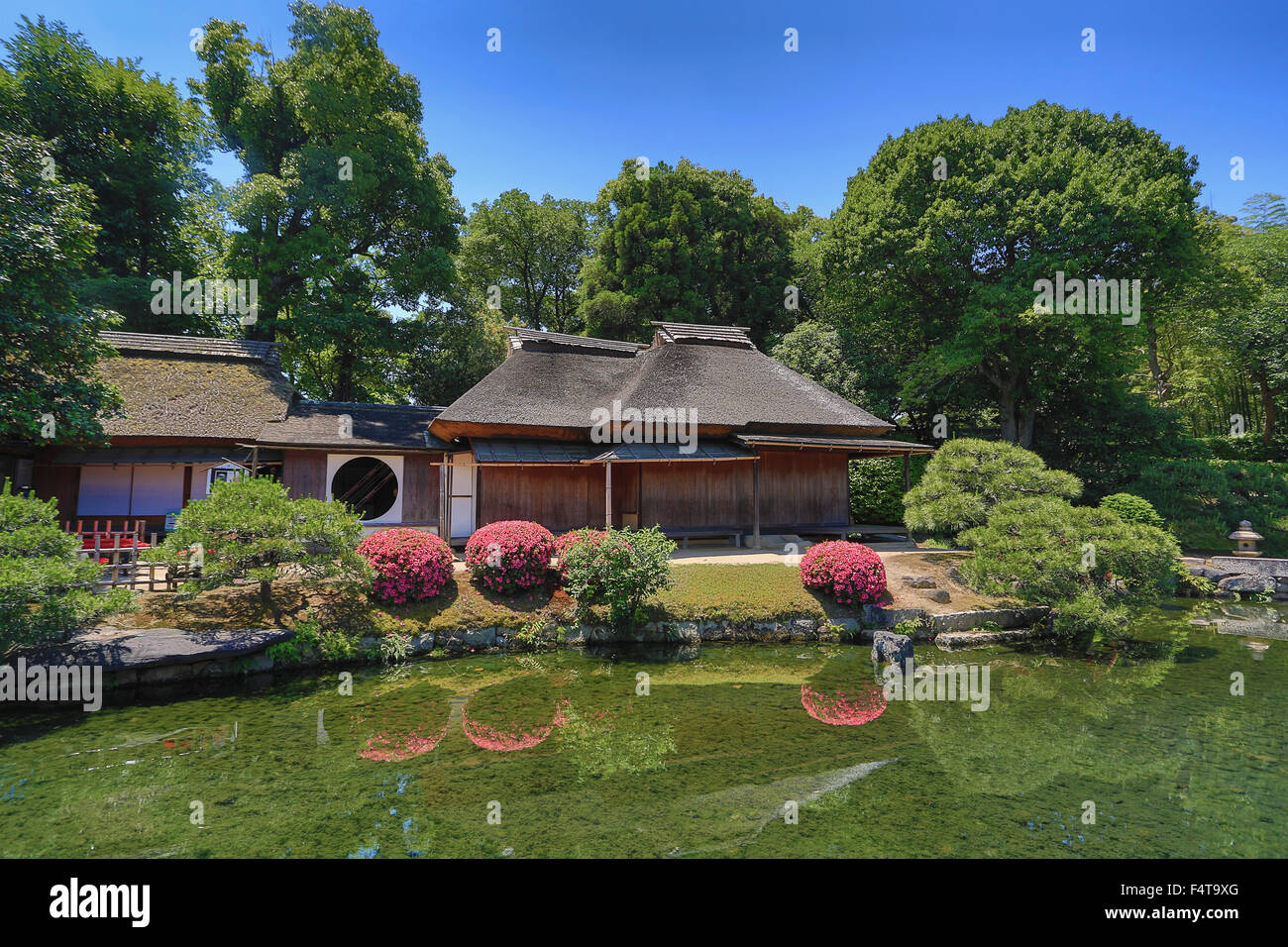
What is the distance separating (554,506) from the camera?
16.0m

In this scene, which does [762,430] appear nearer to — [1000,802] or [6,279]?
[1000,802]

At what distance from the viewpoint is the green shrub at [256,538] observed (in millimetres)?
8914

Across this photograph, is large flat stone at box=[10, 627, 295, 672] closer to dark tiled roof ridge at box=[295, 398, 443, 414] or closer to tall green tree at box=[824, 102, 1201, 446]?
dark tiled roof ridge at box=[295, 398, 443, 414]

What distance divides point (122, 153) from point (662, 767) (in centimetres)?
2691

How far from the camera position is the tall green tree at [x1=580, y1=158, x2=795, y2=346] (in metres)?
28.4

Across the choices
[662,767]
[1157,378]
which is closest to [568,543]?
[662,767]

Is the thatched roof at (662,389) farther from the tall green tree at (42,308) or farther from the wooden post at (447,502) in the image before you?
the tall green tree at (42,308)

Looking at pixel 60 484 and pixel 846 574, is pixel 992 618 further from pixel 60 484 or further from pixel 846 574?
pixel 60 484

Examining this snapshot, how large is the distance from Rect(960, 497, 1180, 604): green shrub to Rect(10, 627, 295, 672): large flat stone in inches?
500

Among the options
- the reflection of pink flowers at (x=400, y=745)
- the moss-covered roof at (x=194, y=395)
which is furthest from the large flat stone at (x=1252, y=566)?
the moss-covered roof at (x=194, y=395)

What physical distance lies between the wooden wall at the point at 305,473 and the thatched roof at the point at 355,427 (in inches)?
21.8

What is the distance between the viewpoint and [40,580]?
Result: 723 centimetres

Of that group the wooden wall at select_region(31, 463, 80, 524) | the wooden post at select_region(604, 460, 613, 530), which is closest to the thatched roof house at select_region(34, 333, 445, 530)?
the wooden wall at select_region(31, 463, 80, 524)

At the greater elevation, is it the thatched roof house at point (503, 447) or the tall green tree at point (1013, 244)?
the tall green tree at point (1013, 244)
